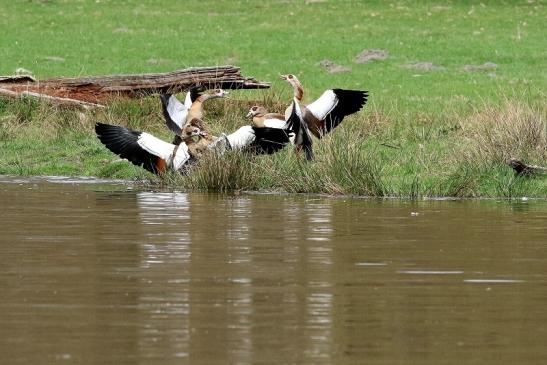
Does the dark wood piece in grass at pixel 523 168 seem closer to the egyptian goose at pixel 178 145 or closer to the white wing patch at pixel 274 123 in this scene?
the egyptian goose at pixel 178 145

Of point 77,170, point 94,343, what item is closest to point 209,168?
point 77,170

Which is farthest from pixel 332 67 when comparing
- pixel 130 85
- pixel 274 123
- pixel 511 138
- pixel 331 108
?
pixel 511 138

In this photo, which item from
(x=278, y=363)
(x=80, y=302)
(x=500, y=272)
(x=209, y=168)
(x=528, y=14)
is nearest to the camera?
(x=278, y=363)

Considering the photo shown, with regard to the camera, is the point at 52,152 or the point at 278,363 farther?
the point at 52,152

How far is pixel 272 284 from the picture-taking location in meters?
10.1

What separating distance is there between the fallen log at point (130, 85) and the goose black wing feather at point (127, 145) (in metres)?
4.66

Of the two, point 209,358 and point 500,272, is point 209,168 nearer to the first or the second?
point 500,272

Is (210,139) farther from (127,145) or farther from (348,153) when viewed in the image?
(348,153)

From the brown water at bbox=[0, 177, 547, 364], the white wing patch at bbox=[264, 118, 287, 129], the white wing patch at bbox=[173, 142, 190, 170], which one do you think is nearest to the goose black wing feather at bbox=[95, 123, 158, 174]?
the white wing patch at bbox=[173, 142, 190, 170]

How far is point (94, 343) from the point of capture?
7.96 m

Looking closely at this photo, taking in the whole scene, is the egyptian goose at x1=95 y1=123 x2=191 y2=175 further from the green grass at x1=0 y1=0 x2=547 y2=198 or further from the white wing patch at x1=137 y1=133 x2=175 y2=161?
the green grass at x1=0 y1=0 x2=547 y2=198

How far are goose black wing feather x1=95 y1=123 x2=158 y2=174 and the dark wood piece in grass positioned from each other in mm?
4178

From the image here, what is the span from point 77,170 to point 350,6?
87.3 feet

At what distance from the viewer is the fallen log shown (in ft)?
76.0
